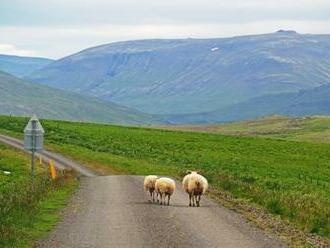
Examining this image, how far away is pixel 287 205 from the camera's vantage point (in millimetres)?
31062

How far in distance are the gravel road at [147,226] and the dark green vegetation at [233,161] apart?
9.81ft

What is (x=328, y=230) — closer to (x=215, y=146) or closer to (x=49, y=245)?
(x=49, y=245)

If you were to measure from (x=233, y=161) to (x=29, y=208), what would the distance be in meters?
39.6

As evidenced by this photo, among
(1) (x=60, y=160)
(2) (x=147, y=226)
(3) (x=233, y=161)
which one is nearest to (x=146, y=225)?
(2) (x=147, y=226)

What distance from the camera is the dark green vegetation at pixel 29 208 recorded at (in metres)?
21.7

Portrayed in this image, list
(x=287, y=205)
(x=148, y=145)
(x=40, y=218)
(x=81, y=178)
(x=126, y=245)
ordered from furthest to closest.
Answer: (x=148, y=145)
(x=81, y=178)
(x=287, y=205)
(x=40, y=218)
(x=126, y=245)

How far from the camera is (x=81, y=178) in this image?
48.7m

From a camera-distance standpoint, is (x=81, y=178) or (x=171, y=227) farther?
(x=81, y=178)

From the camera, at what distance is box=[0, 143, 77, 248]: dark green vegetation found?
21.7 meters

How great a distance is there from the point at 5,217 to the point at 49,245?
3.74 metres

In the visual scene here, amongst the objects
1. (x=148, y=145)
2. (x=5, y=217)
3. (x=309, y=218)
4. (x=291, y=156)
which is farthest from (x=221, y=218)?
(x=148, y=145)

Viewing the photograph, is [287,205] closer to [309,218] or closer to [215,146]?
[309,218]

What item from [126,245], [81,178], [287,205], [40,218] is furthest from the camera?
[81,178]

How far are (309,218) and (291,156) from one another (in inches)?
1888
